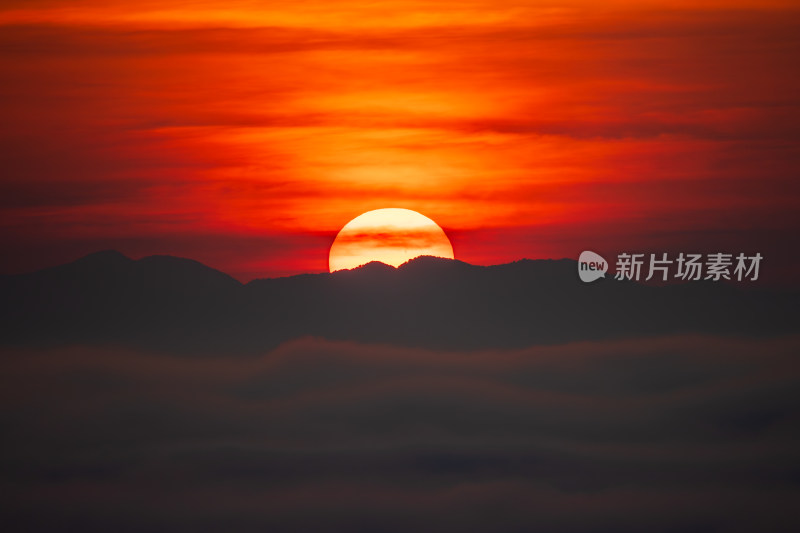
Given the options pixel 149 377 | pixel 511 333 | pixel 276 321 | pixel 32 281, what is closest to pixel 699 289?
pixel 511 333

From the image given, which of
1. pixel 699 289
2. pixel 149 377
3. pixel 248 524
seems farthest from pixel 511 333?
pixel 248 524

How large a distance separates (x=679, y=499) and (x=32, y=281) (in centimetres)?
10644

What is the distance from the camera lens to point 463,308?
409 feet

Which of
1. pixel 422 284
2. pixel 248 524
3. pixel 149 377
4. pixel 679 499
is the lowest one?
pixel 248 524

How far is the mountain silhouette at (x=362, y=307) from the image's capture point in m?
121

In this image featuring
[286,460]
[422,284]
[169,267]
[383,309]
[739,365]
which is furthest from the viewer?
[169,267]

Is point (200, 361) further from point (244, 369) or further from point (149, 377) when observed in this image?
point (149, 377)

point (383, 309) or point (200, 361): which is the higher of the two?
point (383, 309)

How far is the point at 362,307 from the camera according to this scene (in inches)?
4626

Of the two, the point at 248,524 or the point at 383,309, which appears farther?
the point at 383,309

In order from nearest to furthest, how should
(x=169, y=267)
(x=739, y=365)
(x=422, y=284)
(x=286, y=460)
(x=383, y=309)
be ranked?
(x=286, y=460) → (x=739, y=365) → (x=383, y=309) → (x=422, y=284) → (x=169, y=267)

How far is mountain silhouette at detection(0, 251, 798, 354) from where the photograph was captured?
4754 inches

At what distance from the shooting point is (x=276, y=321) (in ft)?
396

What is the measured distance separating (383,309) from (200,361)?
24.8 m
